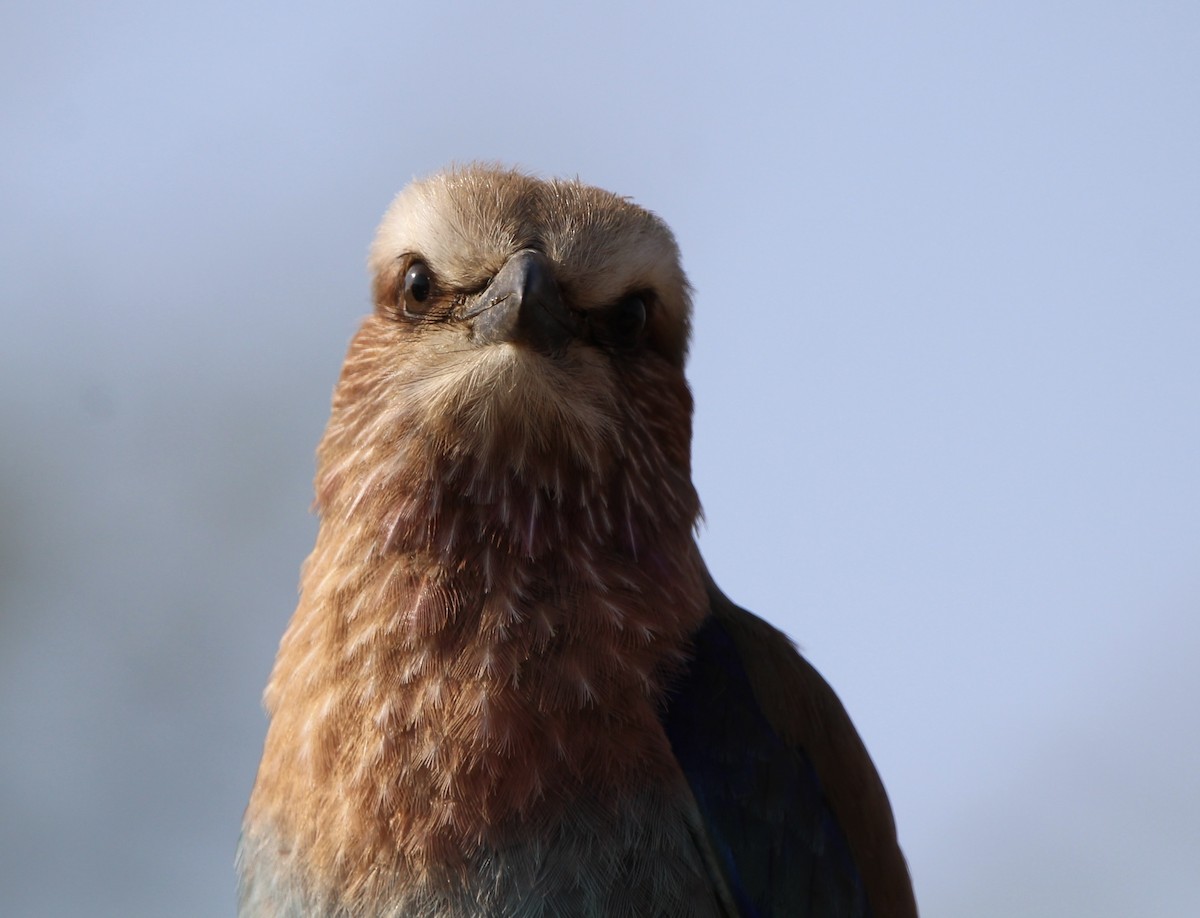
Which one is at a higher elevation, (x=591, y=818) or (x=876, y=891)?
(x=591, y=818)

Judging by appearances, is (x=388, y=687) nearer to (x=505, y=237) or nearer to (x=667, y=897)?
(x=667, y=897)

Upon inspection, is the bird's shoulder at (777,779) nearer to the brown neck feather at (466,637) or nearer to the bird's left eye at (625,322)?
the brown neck feather at (466,637)

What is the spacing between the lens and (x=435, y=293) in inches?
149

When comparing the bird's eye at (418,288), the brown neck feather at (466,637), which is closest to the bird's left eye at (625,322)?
Answer: the brown neck feather at (466,637)

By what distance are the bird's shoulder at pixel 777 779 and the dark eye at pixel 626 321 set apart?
720mm

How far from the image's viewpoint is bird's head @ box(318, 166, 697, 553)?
358cm

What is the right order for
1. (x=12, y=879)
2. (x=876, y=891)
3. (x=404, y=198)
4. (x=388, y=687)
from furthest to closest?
(x=12, y=879), (x=404, y=198), (x=876, y=891), (x=388, y=687)

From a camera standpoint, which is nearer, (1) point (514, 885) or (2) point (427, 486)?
(1) point (514, 885)

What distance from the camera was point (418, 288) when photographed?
12.5 ft

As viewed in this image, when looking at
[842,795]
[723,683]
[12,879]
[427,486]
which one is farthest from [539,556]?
[12,879]

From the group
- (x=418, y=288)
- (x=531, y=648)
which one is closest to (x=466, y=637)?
(x=531, y=648)

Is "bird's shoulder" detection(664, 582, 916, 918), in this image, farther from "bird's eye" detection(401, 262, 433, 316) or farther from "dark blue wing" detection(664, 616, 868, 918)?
"bird's eye" detection(401, 262, 433, 316)

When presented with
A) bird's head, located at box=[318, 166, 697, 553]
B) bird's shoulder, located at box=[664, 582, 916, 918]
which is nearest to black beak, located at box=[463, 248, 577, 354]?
bird's head, located at box=[318, 166, 697, 553]

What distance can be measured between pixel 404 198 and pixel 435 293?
17.6 inches
